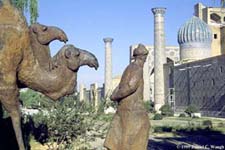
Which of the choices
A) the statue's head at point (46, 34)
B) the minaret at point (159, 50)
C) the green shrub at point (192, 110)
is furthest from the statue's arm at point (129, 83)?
the minaret at point (159, 50)

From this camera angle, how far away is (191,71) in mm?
39406

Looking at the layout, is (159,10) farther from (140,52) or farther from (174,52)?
(140,52)

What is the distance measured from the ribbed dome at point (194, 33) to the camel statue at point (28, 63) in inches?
1696

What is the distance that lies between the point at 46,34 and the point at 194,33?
43.1 m

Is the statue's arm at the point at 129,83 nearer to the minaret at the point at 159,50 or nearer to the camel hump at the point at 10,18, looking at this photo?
the camel hump at the point at 10,18

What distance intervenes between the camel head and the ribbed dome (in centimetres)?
4308

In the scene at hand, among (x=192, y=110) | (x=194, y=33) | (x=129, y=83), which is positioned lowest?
(x=192, y=110)

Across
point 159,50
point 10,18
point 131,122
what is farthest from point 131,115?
point 159,50

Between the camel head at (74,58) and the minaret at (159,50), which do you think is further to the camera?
the minaret at (159,50)

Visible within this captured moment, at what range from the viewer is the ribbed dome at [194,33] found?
45812mm

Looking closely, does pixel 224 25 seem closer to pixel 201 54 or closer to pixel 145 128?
pixel 201 54

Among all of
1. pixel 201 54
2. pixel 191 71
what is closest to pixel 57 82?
pixel 191 71

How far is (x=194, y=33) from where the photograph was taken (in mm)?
45625

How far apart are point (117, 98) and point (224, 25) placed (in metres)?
49.0
